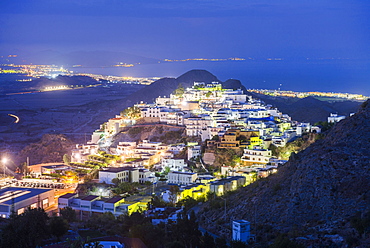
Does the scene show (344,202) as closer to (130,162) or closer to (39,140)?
(130,162)

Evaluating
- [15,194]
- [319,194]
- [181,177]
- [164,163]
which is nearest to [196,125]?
[164,163]

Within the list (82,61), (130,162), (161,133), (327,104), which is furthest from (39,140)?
(82,61)

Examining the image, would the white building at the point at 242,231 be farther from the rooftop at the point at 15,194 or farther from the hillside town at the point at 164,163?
the rooftop at the point at 15,194

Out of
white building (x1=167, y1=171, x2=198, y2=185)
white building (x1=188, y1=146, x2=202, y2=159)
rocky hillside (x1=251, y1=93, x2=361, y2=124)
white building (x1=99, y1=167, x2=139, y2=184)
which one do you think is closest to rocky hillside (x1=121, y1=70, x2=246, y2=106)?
rocky hillside (x1=251, y1=93, x2=361, y2=124)

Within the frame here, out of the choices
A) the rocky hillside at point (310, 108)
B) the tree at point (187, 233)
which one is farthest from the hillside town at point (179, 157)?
the rocky hillside at point (310, 108)

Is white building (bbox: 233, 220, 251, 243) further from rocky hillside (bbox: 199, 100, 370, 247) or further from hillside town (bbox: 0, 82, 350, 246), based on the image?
hillside town (bbox: 0, 82, 350, 246)

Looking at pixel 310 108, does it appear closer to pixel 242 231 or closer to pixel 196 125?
pixel 196 125
